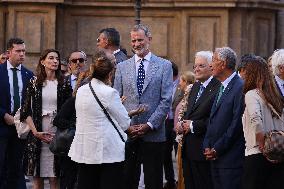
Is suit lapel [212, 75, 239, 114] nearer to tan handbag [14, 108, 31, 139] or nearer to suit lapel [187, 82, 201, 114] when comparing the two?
suit lapel [187, 82, 201, 114]

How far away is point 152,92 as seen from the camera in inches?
473

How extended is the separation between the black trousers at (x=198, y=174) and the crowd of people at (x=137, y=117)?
0.01 meters

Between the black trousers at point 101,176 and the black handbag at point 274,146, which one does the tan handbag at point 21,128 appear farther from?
the black handbag at point 274,146

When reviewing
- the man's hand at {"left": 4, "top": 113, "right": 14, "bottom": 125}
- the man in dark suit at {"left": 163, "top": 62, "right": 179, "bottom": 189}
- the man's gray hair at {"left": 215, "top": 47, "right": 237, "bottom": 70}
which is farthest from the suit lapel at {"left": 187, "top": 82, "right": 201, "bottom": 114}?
the man in dark suit at {"left": 163, "top": 62, "right": 179, "bottom": 189}

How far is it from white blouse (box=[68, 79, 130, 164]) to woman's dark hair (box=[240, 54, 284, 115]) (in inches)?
53.9

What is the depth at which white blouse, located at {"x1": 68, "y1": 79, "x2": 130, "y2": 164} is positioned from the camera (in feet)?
33.4

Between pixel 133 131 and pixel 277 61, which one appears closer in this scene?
pixel 277 61

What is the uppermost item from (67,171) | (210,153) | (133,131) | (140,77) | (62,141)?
(140,77)

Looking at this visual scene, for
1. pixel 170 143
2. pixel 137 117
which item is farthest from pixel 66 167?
pixel 170 143

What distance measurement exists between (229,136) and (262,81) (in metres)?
0.80

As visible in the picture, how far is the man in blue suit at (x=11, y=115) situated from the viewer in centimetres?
1334

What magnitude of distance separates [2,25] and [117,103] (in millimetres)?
12047

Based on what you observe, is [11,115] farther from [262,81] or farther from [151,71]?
[262,81]

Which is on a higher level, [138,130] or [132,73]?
[132,73]
